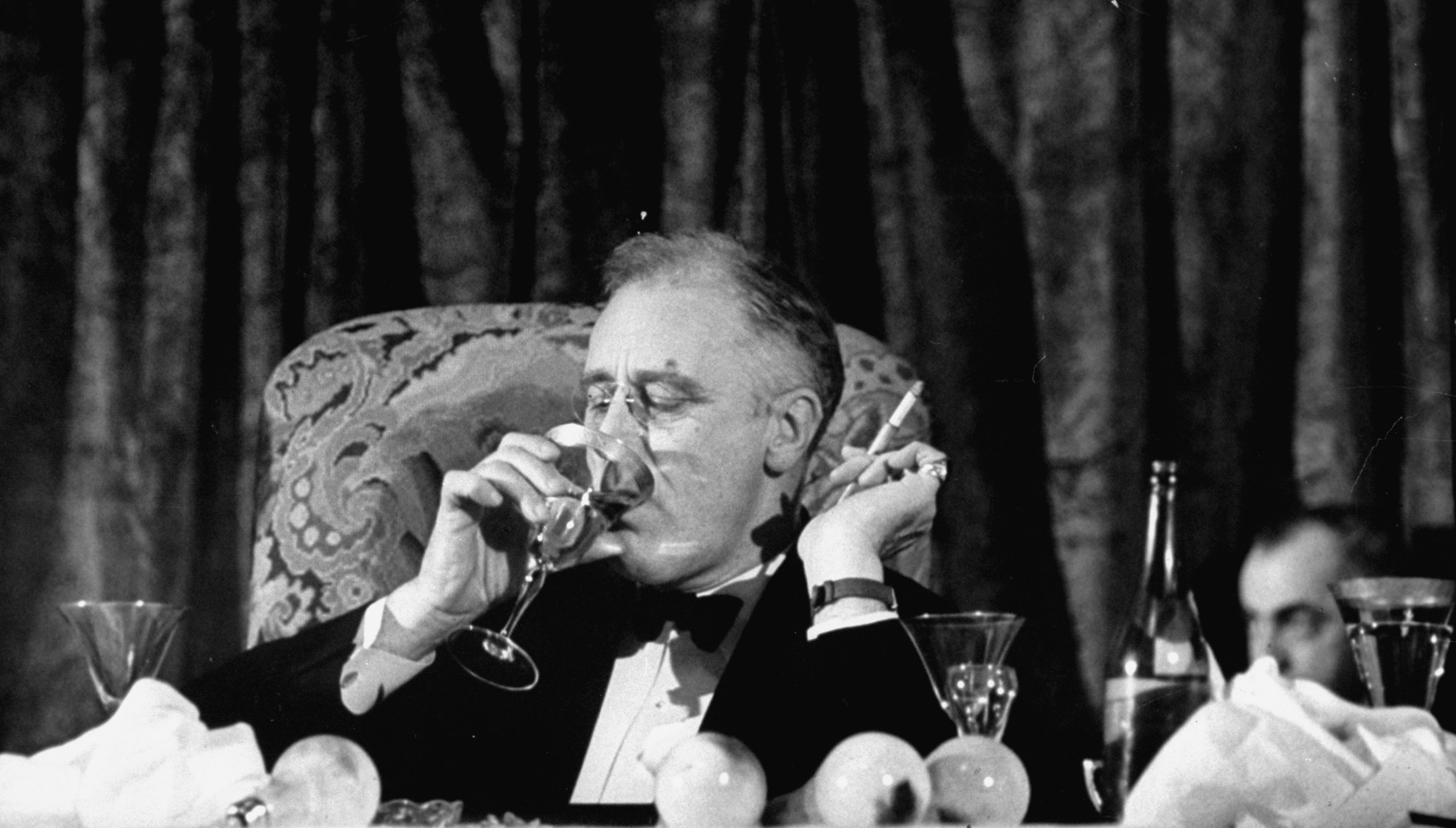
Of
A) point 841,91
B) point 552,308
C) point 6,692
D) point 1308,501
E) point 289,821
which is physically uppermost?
point 841,91

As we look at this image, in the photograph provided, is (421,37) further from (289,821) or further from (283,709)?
(289,821)

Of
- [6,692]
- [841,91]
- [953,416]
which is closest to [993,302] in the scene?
[953,416]

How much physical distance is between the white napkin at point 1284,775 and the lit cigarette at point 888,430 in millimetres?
631

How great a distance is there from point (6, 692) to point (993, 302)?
55.5 inches

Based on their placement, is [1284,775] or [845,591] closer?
[1284,775]

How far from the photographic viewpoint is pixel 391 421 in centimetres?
191

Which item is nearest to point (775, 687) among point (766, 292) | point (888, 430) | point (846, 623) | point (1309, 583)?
point (846, 623)

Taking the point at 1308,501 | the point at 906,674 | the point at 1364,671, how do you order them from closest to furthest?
the point at 1364,671, the point at 906,674, the point at 1308,501

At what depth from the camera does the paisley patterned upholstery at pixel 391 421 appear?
1851 mm

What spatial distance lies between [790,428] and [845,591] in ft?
0.73

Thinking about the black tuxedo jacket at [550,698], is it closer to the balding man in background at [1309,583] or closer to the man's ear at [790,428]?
the man's ear at [790,428]

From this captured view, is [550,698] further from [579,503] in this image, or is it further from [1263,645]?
[1263,645]

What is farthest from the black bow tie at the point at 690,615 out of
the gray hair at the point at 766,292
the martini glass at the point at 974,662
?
the martini glass at the point at 974,662

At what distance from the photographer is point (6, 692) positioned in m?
2.07
